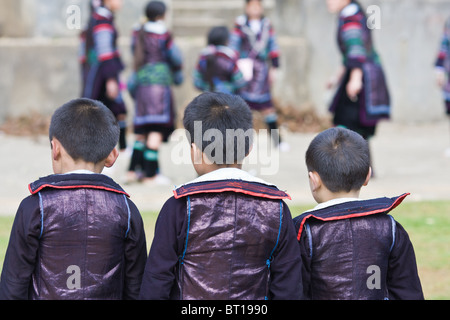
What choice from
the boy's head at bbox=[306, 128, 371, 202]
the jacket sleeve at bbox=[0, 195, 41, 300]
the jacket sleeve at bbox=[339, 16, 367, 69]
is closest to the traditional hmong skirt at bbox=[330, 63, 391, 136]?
the jacket sleeve at bbox=[339, 16, 367, 69]

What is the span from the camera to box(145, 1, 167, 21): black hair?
24.8 ft

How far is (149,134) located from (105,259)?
4.90 metres

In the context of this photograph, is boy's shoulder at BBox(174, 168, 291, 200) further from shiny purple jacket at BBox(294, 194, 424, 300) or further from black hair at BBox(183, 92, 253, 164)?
shiny purple jacket at BBox(294, 194, 424, 300)

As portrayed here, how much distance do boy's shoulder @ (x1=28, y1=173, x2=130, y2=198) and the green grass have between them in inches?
91.8

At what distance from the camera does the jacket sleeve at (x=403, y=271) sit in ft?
10.0

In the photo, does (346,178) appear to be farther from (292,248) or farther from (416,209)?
(416,209)

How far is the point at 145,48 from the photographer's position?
25.2 feet

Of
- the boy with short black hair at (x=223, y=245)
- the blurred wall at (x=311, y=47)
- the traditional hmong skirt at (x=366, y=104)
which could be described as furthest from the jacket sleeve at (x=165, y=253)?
the blurred wall at (x=311, y=47)

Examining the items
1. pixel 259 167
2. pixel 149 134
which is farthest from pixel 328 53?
pixel 149 134

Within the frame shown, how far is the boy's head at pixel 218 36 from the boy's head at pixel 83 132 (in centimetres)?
458

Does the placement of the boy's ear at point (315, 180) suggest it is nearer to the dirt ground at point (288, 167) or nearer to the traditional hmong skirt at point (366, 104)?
the dirt ground at point (288, 167)

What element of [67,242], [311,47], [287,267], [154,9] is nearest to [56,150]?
[67,242]

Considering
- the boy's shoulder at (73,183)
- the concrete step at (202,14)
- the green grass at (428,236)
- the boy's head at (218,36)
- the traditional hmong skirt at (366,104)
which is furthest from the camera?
the concrete step at (202,14)

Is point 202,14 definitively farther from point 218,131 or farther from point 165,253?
point 165,253
